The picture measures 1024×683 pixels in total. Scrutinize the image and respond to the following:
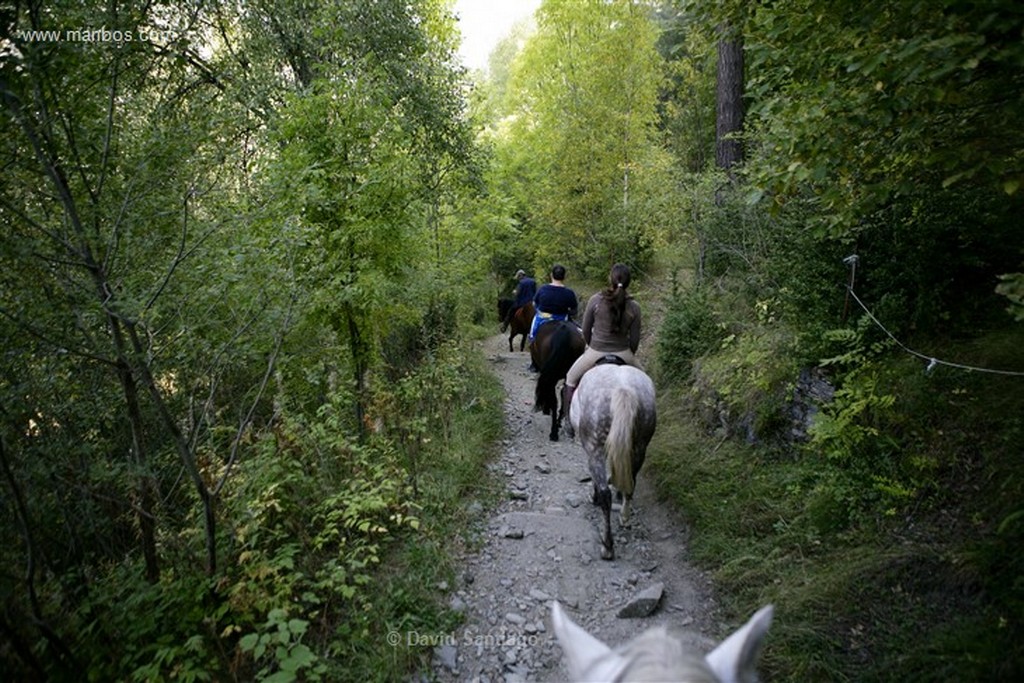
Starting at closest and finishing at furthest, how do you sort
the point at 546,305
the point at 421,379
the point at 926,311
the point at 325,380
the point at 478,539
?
the point at 926,311
the point at 478,539
the point at 325,380
the point at 421,379
the point at 546,305

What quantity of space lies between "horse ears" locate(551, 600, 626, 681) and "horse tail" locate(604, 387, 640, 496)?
10.1 ft

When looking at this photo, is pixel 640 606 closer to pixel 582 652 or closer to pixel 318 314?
pixel 582 652

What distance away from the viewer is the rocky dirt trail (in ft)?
12.0

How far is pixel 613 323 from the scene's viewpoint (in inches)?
227

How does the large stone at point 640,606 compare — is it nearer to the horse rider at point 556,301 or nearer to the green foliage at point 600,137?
the horse rider at point 556,301

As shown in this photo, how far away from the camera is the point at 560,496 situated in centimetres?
591

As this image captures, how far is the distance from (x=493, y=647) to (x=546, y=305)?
5.59 metres

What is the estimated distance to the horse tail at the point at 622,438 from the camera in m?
4.58

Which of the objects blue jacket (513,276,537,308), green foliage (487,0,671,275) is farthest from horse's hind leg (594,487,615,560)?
blue jacket (513,276,537,308)

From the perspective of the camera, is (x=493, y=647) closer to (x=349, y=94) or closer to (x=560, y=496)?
(x=560, y=496)

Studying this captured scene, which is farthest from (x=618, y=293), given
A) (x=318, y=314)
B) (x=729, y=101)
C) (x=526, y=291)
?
(x=526, y=291)

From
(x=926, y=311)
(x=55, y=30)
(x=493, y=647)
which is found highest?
(x=55, y=30)

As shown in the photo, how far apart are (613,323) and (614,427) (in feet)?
5.25

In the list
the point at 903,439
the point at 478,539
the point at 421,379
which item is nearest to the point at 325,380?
the point at 421,379
